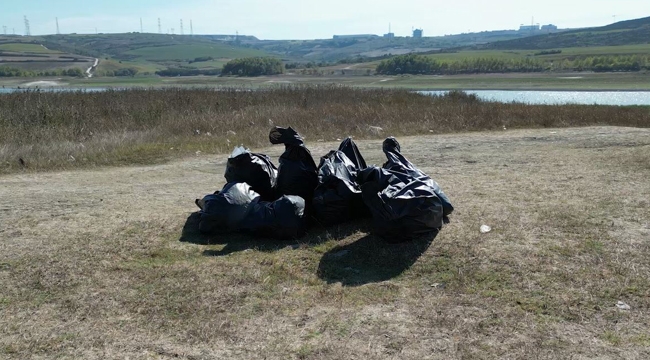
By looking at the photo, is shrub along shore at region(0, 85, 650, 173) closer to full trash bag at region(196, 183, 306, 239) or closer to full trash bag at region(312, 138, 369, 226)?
full trash bag at region(196, 183, 306, 239)

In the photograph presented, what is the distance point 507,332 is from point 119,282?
2832mm

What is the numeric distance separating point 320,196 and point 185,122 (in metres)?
9.91

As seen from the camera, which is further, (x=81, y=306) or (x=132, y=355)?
(x=81, y=306)

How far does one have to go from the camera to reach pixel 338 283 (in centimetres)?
425

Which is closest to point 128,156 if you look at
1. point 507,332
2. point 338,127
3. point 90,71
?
point 338,127

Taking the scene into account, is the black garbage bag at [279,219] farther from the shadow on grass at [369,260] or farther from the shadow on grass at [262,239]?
the shadow on grass at [369,260]

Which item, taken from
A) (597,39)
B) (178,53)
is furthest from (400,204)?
(178,53)

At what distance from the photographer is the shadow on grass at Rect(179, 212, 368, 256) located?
506 centimetres

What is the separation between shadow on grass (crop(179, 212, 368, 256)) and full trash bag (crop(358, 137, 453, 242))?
1.09 feet

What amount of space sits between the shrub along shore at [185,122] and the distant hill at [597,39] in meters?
77.1

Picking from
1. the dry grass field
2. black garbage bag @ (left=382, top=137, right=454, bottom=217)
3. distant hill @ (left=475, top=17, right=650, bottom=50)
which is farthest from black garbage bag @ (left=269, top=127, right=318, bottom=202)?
distant hill @ (left=475, top=17, right=650, bottom=50)

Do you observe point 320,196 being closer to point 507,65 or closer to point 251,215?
point 251,215

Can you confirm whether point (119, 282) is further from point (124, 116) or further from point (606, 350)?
point (124, 116)

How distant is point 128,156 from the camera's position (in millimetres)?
10453
